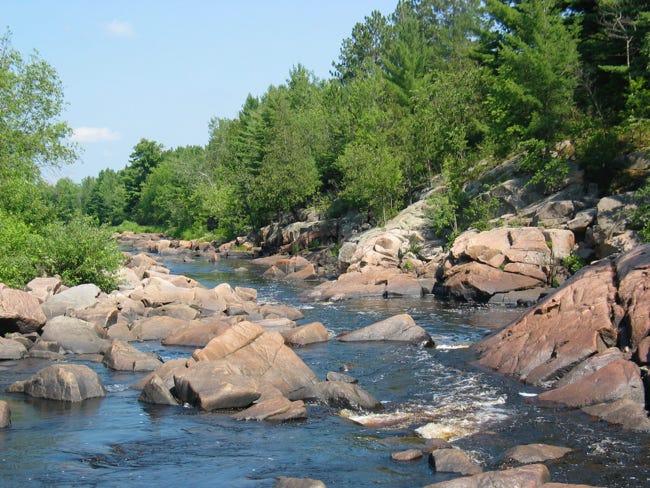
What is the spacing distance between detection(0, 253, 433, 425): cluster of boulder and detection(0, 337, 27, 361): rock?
1.1 inches

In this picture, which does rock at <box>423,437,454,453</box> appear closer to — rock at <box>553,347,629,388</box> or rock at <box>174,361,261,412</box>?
rock at <box>174,361,261,412</box>

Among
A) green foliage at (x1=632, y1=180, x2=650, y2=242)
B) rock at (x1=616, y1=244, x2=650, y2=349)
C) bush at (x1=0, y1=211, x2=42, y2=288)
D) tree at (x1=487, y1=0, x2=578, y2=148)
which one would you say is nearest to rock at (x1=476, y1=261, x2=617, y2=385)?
rock at (x1=616, y1=244, x2=650, y2=349)

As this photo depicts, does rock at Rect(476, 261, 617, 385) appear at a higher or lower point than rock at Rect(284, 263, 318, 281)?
lower

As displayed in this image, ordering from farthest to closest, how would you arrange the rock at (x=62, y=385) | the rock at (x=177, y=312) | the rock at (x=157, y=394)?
the rock at (x=177, y=312)
the rock at (x=62, y=385)
the rock at (x=157, y=394)

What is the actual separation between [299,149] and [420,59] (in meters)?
15.2

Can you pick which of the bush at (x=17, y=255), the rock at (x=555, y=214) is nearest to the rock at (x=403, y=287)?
the rock at (x=555, y=214)

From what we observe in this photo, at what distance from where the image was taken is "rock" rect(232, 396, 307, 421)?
48.6ft

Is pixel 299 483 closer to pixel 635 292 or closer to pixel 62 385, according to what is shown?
pixel 62 385

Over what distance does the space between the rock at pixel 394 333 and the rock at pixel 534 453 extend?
33.4ft

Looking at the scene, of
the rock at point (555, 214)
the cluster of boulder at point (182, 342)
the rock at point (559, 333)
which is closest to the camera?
the cluster of boulder at point (182, 342)

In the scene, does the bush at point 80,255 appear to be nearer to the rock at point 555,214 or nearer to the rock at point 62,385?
the rock at point 62,385

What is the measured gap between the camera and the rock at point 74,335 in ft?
70.6

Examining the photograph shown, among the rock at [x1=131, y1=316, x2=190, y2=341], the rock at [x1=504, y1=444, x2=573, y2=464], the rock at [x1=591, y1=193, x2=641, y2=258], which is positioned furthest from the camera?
the rock at [x1=591, y1=193, x2=641, y2=258]

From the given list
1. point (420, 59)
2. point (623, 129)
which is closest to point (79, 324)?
point (623, 129)
